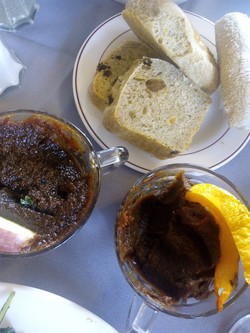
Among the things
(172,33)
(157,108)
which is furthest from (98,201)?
(172,33)

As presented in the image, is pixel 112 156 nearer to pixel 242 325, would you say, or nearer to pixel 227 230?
pixel 227 230

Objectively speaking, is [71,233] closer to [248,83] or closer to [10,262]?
[10,262]

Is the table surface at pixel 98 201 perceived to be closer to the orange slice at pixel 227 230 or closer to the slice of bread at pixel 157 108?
the slice of bread at pixel 157 108

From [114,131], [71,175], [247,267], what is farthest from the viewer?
[114,131]

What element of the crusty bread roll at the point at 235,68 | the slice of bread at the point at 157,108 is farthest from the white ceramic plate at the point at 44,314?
the crusty bread roll at the point at 235,68

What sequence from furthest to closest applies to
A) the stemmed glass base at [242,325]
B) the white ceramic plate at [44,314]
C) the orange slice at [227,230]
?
1. the stemmed glass base at [242,325]
2. the white ceramic plate at [44,314]
3. the orange slice at [227,230]

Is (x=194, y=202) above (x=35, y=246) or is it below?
above

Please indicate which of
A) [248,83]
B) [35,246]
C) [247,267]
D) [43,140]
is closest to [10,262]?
[35,246]
